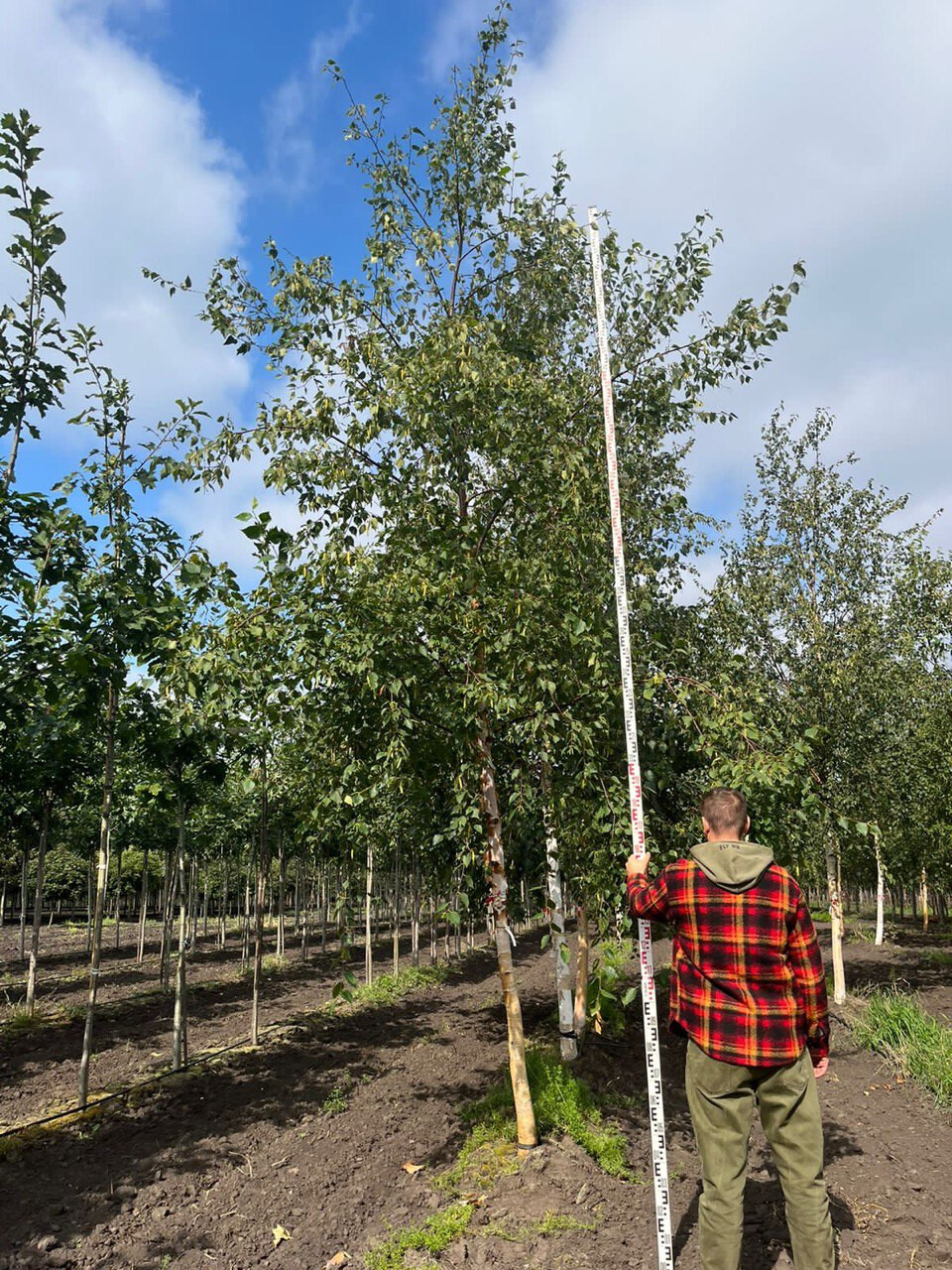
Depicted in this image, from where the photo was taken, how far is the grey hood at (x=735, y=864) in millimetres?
3631

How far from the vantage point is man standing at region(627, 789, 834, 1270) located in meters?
3.62

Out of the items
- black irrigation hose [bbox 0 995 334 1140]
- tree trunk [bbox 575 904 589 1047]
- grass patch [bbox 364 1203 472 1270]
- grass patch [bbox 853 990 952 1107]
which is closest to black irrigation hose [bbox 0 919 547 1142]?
black irrigation hose [bbox 0 995 334 1140]

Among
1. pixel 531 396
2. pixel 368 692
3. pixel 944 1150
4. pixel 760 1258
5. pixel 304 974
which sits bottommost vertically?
pixel 304 974

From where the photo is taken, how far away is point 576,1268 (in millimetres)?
4316

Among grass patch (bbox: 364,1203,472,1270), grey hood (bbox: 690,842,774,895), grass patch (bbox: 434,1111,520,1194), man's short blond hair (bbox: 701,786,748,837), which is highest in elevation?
man's short blond hair (bbox: 701,786,748,837)

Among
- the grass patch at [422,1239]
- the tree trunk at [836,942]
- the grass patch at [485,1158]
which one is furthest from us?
the tree trunk at [836,942]

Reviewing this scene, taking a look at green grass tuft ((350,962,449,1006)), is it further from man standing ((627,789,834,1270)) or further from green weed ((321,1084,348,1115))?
man standing ((627,789,834,1270))

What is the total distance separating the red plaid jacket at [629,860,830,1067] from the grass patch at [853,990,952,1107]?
19.3 ft

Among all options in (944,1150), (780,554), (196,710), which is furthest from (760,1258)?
(780,554)

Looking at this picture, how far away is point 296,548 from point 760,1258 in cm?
506

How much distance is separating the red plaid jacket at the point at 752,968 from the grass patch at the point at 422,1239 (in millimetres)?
2306

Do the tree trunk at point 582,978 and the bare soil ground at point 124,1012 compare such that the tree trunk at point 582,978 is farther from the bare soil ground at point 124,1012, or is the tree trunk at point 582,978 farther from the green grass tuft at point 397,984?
the green grass tuft at point 397,984

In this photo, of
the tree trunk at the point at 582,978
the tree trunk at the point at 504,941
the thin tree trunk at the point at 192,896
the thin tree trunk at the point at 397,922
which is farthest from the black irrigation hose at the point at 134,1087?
the thin tree trunk at the point at 192,896

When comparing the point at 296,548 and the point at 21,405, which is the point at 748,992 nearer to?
the point at 296,548
